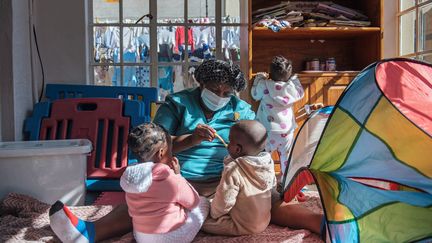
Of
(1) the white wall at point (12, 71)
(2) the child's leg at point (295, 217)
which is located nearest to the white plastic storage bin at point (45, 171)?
(1) the white wall at point (12, 71)

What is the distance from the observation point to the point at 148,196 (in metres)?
1.49

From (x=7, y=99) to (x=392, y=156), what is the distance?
213 cm

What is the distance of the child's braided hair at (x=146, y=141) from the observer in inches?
60.2

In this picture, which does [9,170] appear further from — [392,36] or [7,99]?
[392,36]

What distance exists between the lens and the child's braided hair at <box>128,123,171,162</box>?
1.53 m

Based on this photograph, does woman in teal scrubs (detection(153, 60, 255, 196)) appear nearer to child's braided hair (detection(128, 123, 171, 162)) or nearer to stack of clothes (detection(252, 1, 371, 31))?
child's braided hair (detection(128, 123, 171, 162))

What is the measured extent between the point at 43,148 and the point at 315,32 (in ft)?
7.15

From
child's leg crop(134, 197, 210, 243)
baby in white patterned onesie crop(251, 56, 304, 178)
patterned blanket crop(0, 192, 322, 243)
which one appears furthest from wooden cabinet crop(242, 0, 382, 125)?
child's leg crop(134, 197, 210, 243)

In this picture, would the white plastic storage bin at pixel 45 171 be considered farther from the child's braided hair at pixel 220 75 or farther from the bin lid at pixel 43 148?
the child's braided hair at pixel 220 75

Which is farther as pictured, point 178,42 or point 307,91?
point 178,42

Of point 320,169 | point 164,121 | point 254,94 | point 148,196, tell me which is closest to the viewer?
point 148,196

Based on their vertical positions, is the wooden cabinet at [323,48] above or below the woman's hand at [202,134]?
above

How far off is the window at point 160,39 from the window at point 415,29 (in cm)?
117

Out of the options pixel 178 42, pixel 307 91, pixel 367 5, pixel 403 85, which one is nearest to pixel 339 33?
pixel 367 5
